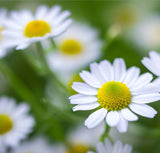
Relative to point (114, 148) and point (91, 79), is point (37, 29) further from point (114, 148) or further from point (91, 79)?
point (114, 148)

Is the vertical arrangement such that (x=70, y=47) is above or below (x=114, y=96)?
above

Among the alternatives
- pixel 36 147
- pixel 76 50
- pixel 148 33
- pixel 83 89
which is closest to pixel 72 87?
pixel 83 89

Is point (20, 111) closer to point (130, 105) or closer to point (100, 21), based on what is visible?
point (130, 105)

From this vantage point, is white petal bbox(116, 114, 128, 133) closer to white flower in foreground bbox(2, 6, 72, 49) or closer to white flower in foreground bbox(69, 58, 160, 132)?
white flower in foreground bbox(69, 58, 160, 132)

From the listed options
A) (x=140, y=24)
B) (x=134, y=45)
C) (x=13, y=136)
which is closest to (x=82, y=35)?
(x=134, y=45)

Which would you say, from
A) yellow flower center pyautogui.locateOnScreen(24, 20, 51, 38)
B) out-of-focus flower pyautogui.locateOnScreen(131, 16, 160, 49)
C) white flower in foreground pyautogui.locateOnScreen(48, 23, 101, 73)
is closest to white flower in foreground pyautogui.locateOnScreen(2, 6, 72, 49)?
yellow flower center pyautogui.locateOnScreen(24, 20, 51, 38)

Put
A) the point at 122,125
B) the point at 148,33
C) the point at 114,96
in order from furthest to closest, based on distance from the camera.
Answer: the point at 148,33, the point at 114,96, the point at 122,125

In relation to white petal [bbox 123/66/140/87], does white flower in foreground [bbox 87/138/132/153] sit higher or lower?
lower
